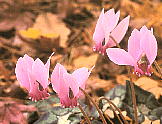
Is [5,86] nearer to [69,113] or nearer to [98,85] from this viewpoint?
[98,85]

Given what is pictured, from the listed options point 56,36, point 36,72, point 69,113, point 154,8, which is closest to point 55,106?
point 69,113

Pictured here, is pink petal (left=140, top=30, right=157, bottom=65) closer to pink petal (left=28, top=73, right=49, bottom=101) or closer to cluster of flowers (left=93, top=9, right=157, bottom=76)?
cluster of flowers (left=93, top=9, right=157, bottom=76)

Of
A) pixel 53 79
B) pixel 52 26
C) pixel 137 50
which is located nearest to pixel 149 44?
pixel 137 50

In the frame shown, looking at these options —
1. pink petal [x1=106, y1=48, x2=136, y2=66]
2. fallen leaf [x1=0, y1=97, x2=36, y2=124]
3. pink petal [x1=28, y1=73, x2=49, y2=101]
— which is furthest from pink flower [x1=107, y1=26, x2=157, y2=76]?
fallen leaf [x1=0, y1=97, x2=36, y2=124]

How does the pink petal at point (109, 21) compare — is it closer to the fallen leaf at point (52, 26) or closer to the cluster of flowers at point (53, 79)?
the cluster of flowers at point (53, 79)

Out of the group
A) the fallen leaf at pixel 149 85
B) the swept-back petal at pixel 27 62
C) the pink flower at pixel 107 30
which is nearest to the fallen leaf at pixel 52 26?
the fallen leaf at pixel 149 85

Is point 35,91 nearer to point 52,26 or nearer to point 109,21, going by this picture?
point 109,21
